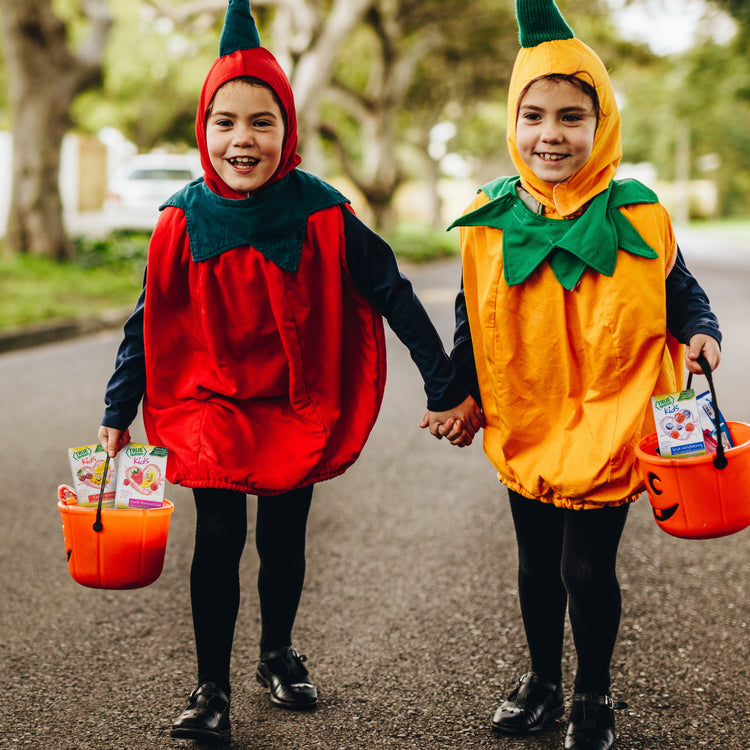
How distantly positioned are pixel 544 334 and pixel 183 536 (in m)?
2.41

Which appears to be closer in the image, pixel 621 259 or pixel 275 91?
pixel 621 259

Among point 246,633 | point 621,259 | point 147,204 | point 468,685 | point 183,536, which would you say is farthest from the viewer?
point 147,204

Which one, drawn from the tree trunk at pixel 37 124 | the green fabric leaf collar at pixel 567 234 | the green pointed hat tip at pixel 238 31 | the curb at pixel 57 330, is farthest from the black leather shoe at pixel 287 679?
the tree trunk at pixel 37 124

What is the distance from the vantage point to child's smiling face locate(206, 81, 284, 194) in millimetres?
2559

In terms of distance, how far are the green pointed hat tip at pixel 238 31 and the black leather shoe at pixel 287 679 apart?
166cm

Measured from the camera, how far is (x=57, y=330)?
10297 mm

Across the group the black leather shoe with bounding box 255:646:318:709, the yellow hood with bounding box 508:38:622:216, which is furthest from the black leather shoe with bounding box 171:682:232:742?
the yellow hood with bounding box 508:38:622:216

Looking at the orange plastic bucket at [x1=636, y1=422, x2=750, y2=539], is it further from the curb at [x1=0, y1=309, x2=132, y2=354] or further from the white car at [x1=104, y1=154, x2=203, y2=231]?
the white car at [x1=104, y1=154, x2=203, y2=231]

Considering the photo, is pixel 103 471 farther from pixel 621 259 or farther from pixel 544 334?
pixel 621 259

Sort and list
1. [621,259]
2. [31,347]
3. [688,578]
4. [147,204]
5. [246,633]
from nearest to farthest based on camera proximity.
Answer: [621,259] → [246,633] → [688,578] → [31,347] → [147,204]

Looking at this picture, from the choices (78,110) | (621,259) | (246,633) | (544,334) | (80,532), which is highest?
(78,110)

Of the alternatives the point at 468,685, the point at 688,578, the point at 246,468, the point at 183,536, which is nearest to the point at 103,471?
the point at 246,468

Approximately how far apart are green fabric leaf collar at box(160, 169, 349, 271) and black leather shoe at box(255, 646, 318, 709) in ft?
3.71

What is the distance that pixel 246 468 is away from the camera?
8.52ft
